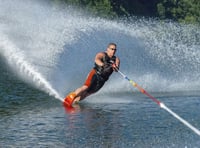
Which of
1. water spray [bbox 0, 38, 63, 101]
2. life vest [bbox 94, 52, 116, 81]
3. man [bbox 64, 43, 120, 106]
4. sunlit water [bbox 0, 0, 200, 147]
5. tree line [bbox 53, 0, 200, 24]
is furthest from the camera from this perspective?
tree line [bbox 53, 0, 200, 24]

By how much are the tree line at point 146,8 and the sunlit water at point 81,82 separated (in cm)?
1837

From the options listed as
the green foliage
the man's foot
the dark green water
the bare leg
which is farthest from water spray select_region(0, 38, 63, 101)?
the green foliage

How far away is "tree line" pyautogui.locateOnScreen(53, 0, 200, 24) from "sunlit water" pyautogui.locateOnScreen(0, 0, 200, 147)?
18.4 m

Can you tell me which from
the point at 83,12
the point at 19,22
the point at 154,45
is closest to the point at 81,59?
the point at 154,45

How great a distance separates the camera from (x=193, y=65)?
23375mm

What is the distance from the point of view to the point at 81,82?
18.6 m

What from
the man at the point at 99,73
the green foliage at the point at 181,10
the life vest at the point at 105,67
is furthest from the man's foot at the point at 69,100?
the green foliage at the point at 181,10

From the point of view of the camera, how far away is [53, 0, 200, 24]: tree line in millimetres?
50125

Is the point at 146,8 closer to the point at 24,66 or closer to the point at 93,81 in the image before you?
the point at 24,66

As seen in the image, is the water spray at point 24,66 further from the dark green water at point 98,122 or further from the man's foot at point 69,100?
the man's foot at point 69,100

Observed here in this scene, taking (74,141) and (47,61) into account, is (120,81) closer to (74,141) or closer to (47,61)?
(47,61)

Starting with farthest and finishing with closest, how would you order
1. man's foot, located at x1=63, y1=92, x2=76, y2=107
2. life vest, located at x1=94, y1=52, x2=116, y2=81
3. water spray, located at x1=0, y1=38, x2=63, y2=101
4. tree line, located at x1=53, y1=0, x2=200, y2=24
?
tree line, located at x1=53, y1=0, x2=200, y2=24 → water spray, located at x1=0, y1=38, x2=63, y2=101 → life vest, located at x1=94, y1=52, x2=116, y2=81 → man's foot, located at x1=63, y1=92, x2=76, y2=107

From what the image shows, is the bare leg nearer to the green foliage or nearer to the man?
the man

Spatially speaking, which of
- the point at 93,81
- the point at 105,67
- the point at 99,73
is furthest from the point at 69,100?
the point at 105,67
